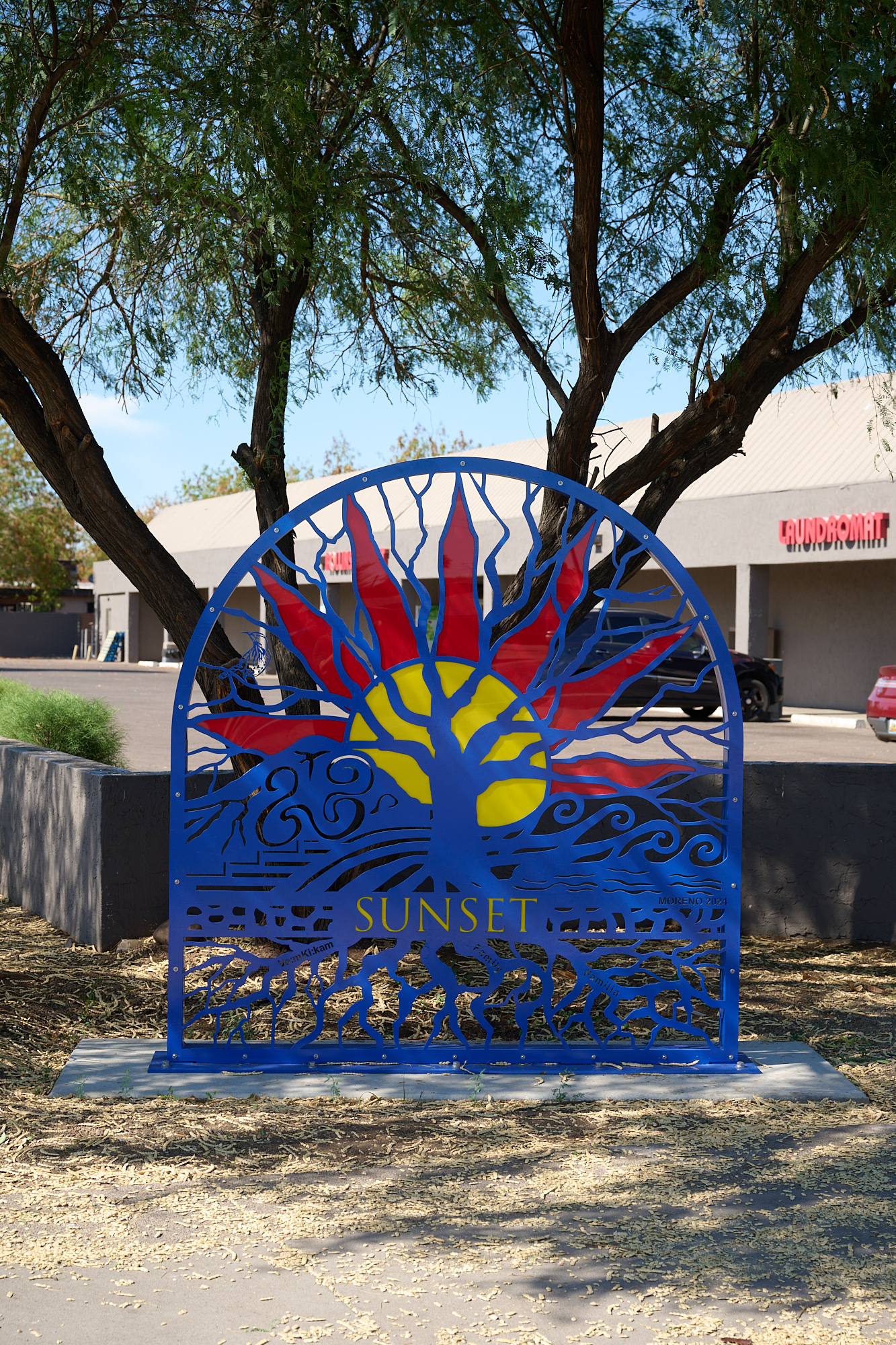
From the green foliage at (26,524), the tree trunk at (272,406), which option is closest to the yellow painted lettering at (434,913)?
the tree trunk at (272,406)

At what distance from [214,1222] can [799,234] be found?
17.5 ft

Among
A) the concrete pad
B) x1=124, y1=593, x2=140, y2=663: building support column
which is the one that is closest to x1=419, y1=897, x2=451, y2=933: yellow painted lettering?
the concrete pad

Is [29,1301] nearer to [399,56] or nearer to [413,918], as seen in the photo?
[413,918]

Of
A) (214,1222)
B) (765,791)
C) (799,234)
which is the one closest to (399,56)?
(799,234)

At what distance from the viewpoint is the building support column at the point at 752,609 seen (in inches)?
1011

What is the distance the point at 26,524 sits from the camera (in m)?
56.1

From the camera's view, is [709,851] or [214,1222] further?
[709,851]

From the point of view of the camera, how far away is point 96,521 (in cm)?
668

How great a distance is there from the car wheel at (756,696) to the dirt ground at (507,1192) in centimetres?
1777

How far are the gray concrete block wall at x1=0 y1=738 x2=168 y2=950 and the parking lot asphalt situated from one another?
2.76 metres

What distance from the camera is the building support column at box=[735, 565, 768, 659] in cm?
2569

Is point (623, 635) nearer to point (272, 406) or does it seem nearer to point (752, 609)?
point (752, 609)

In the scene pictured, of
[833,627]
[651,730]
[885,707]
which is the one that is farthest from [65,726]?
[833,627]

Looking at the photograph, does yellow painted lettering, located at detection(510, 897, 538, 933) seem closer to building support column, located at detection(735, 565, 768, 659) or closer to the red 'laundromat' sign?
the red 'laundromat' sign
